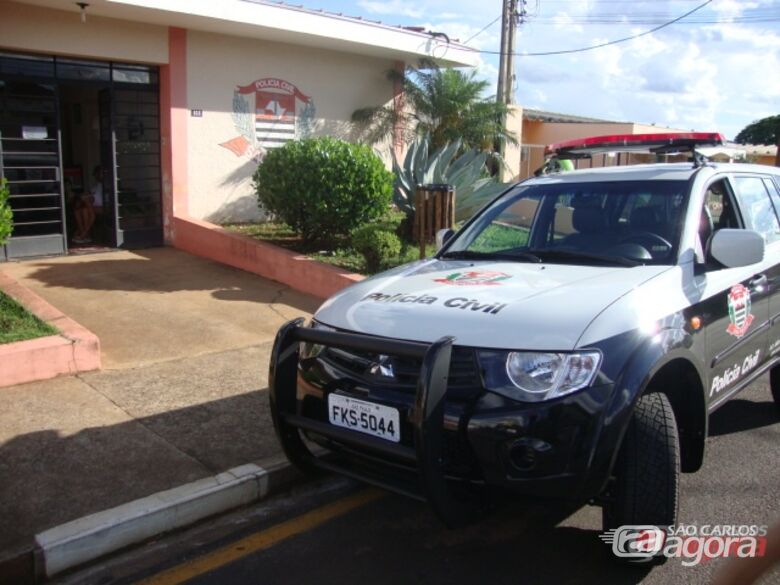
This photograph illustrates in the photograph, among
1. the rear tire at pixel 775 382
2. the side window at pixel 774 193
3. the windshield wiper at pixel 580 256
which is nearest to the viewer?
the windshield wiper at pixel 580 256

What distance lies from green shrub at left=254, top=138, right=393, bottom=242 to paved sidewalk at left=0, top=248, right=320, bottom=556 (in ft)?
4.13

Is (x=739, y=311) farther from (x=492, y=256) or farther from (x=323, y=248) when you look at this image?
(x=323, y=248)

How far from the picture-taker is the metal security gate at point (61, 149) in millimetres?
9719

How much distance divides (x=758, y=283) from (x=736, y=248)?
0.81 m

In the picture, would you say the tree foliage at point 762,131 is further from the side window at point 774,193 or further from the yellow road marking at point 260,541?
the yellow road marking at point 260,541

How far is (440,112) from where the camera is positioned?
550 inches

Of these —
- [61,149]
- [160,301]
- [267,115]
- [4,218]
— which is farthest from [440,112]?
[4,218]

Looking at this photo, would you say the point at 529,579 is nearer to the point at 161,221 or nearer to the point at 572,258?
the point at 572,258

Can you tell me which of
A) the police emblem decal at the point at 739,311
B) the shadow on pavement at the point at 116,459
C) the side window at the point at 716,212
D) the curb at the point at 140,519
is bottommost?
the curb at the point at 140,519

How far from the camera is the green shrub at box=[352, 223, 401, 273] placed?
27.8 feet

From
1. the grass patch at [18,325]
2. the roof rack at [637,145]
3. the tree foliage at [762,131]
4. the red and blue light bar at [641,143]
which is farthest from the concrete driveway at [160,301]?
the tree foliage at [762,131]

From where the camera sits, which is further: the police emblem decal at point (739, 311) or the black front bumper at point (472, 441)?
the police emblem decal at point (739, 311)

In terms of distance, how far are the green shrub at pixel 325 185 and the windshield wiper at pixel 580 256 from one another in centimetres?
516

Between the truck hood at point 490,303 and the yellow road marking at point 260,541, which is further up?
the truck hood at point 490,303
